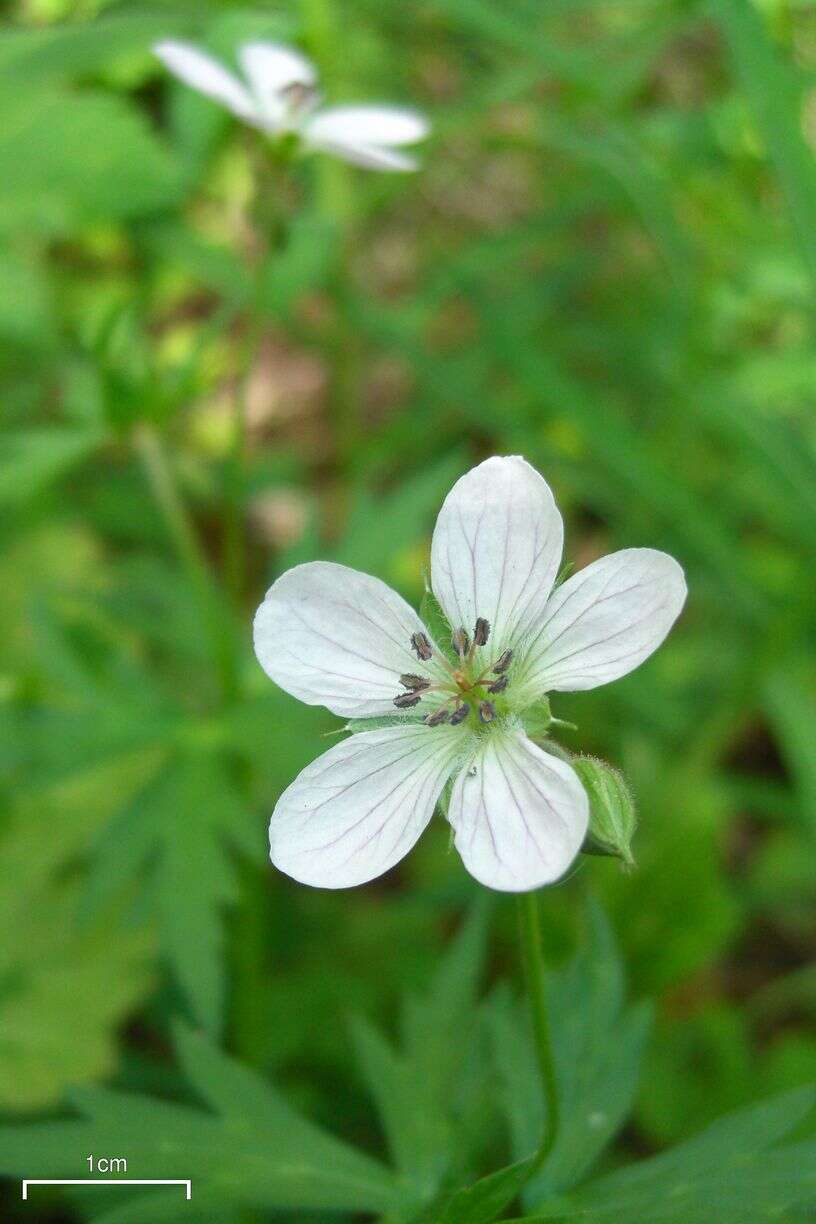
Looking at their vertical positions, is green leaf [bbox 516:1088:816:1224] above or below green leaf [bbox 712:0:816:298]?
below

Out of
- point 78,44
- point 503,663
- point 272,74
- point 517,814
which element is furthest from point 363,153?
point 517,814

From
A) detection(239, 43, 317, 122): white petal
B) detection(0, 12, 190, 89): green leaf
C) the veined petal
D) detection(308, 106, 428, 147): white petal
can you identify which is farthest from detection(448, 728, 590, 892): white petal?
detection(0, 12, 190, 89): green leaf

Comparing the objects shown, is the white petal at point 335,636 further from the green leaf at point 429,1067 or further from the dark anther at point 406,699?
the green leaf at point 429,1067

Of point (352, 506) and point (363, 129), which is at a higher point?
point (363, 129)

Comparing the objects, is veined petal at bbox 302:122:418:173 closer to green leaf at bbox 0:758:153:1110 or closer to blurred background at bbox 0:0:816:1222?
blurred background at bbox 0:0:816:1222

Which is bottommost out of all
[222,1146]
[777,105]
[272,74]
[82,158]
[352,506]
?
[222,1146]

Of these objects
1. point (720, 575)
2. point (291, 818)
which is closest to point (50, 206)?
point (720, 575)

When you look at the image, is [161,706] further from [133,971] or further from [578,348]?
[578,348]

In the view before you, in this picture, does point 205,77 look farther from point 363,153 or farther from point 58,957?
point 58,957
